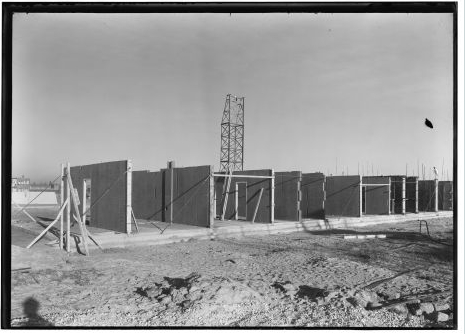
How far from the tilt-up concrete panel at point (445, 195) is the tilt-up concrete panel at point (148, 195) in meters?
19.1

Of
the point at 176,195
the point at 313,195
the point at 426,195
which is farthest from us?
the point at 426,195

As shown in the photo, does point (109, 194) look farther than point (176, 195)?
No

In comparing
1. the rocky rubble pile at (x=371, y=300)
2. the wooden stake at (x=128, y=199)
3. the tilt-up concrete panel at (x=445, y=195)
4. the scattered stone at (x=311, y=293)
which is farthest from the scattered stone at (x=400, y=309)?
the tilt-up concrete panel at (x=445, y=195)

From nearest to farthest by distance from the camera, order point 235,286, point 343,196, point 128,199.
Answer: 1. point 235,286
2. point 128,199
3. point 343,196

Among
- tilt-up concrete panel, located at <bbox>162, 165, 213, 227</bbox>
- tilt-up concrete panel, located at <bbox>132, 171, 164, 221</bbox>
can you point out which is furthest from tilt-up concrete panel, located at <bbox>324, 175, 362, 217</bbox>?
tilt-up concrete panel, located at <bbox>132, 171, 164, 221</bbox>

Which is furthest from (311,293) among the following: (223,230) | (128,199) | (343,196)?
(343,196)

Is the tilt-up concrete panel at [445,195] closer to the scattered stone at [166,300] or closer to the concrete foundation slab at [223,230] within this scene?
the concrete foundation slab at [223,230]

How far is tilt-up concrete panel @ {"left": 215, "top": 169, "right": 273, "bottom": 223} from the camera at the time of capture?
662 inches

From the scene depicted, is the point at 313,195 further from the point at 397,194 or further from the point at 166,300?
the point at 166,300

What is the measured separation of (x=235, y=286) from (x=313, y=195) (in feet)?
47.6

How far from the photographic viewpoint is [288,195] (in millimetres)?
18484

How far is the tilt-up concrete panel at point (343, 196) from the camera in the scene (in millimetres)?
20406

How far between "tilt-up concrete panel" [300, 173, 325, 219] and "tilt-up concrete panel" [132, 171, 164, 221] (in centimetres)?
680

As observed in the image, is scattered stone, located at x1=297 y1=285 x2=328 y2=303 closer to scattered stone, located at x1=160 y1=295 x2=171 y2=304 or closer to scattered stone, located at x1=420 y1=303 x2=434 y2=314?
scattered stone, located at x1=420 y1=303 x2=434 y2=314
